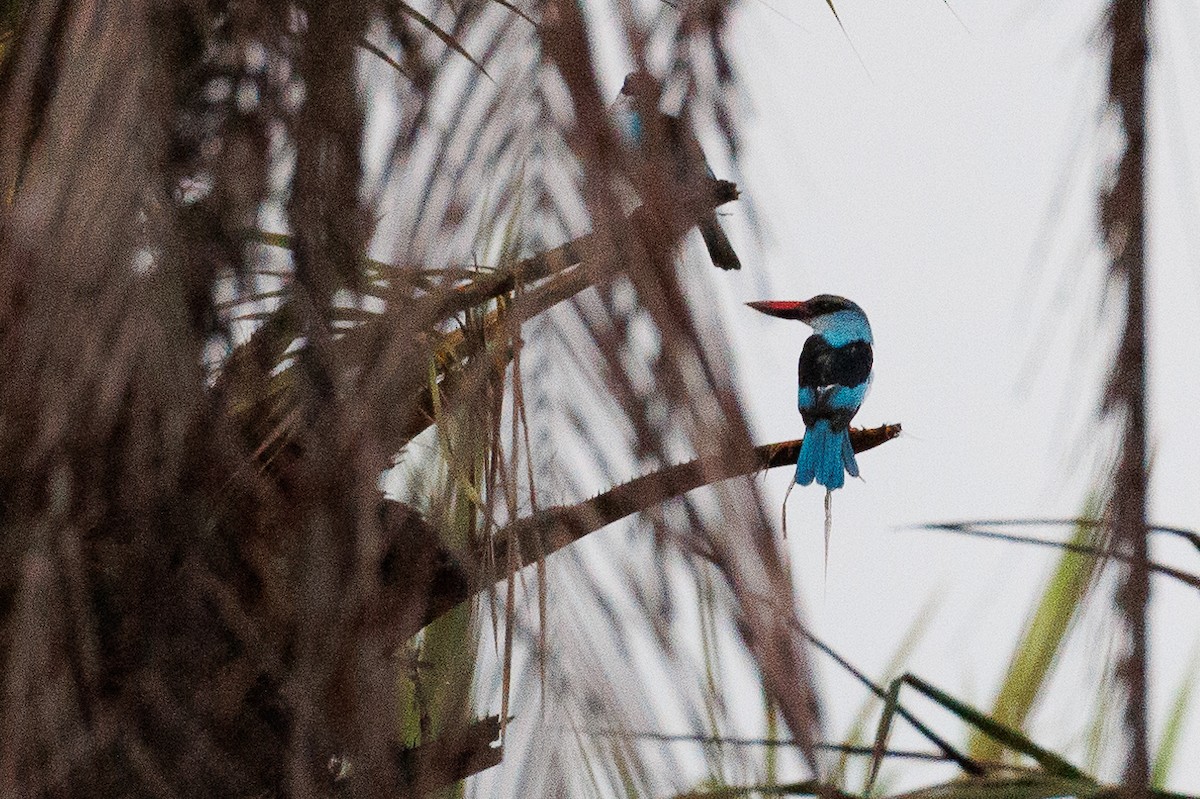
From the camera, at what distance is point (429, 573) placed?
0.44m

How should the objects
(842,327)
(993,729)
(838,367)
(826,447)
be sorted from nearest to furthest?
(993,729) → (826,447) → (838,367) → (842,327)

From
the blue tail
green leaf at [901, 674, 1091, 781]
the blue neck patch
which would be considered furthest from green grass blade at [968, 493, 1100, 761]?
the blue neck patch

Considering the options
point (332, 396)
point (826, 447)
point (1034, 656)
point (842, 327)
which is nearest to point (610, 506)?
point (332, 396)

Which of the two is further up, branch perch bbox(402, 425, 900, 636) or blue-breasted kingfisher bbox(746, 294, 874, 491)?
blue-breasted kingfisher bbox(746, 294, 874, 491)

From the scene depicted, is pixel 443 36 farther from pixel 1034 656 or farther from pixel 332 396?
pixel 1034 656

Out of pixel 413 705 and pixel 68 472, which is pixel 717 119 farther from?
pixel 413 705

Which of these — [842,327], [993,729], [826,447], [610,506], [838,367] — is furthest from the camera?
[842,327]

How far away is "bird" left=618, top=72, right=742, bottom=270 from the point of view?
363 mm

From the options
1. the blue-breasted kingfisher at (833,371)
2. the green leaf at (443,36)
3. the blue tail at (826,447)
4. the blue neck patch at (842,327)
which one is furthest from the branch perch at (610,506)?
the blue neck patch at (842,327)

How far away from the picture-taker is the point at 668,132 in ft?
1.22

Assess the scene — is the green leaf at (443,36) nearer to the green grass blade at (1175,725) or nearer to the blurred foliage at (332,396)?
the blurred foliage at (332,396)

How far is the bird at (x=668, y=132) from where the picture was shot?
1.19 ft

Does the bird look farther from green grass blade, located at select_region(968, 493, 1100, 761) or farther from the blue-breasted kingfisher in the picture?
the blue-breasted kingfisher

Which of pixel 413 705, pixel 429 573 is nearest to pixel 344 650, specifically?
pixel 429 573
